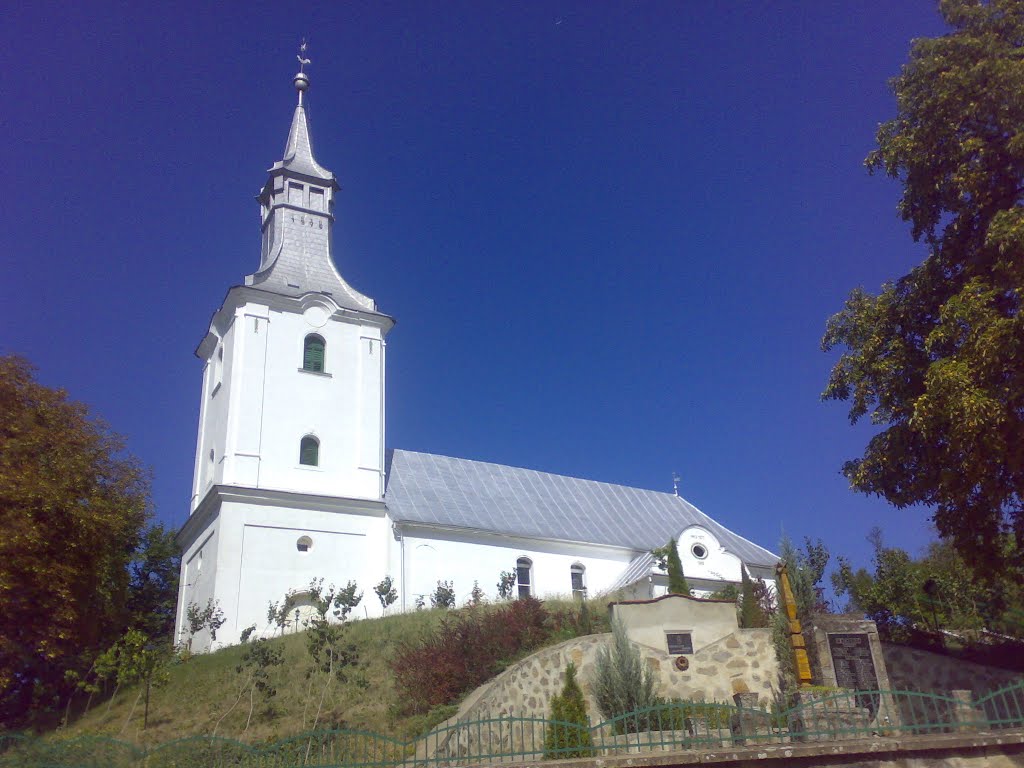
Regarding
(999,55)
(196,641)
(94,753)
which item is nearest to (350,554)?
(196,641)

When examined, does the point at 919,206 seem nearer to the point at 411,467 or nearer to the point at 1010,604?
the point at 1010,604

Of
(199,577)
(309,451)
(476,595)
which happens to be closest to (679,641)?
(476,595)

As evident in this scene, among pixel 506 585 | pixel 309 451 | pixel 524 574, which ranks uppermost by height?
pixel 309 451

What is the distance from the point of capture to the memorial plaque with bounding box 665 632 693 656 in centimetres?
1653

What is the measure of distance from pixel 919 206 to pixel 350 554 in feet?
61.3

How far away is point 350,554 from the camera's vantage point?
2734 cm

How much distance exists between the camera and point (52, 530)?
1959 cm

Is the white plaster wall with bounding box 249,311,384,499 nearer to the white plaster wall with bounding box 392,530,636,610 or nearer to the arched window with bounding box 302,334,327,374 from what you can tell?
the arched window with bounding box 302,334,327,374

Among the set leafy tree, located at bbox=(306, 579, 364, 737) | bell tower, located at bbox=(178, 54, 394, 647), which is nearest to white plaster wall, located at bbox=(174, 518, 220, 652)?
bell tower, located at bbox=(178, 54, 394, 647)

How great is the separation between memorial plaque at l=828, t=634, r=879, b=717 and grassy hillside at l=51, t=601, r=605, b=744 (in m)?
5.09

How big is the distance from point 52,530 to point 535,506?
1787 centimetres

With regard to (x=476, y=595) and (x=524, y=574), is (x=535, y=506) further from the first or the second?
(x=476, y=595)

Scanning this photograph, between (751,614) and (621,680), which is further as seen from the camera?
(751,614)

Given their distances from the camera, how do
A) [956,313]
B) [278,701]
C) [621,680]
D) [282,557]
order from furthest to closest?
1. [282,557]
2. [278,701]
3. [621,680]
4. [956,313]
